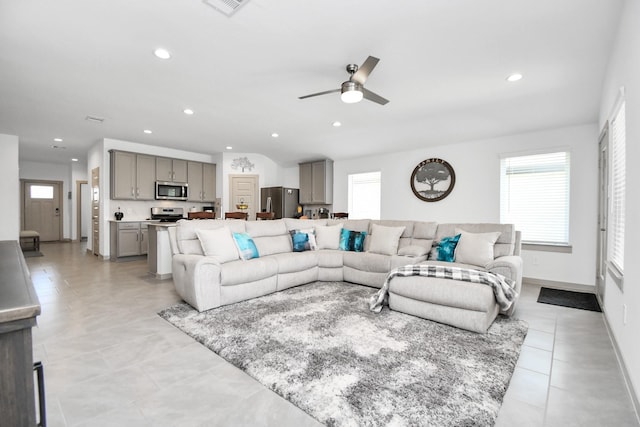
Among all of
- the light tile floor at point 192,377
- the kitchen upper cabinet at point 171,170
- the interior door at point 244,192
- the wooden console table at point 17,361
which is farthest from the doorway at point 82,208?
the wooden console table at point 17,361

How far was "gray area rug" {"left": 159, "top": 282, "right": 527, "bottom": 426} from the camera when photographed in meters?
1.65

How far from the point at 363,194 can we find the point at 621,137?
466cm

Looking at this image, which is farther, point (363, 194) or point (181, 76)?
point (363, 194)

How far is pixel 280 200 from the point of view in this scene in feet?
25.3

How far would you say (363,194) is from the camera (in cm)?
705

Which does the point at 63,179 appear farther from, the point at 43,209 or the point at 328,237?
the point at 328,237

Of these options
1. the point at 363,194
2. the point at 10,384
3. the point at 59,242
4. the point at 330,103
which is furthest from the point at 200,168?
the point at 10,384

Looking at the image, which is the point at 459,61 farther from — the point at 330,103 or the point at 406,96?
the point at 330,103

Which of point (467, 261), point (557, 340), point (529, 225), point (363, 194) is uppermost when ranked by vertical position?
point (363, 194)

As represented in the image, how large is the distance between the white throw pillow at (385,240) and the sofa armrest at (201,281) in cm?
218

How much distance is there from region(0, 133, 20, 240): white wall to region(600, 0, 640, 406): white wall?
916cm

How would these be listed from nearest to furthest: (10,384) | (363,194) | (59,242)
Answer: (10,384) < (363,194) < (59,242)

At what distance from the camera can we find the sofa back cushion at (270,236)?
430 centimetres

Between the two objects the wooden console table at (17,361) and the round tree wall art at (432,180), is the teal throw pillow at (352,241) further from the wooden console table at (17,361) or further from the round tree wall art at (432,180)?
the wooden console table at (17,361)
